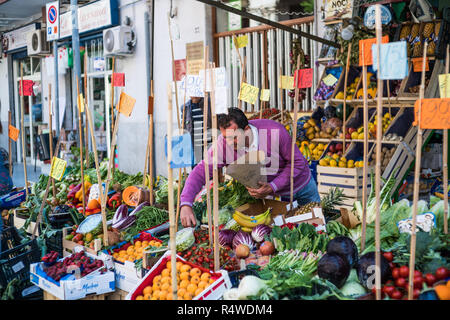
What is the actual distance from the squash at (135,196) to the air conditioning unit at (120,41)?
5.62m

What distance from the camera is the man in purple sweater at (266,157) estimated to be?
3514 mm

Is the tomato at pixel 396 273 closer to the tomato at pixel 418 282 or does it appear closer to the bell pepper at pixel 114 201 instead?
the tomato at pixel 418 282

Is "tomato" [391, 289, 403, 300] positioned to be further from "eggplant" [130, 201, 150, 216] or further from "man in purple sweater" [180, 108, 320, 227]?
"eggplant" [130, 201, 150, 216]

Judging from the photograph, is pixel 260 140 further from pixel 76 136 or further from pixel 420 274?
pixel 76 136

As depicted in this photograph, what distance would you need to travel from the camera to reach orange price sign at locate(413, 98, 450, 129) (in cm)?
229

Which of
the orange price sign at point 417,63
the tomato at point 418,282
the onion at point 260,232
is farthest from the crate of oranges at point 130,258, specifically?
the orange price sign at point 417,63

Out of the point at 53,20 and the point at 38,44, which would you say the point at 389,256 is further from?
the point at 38,44

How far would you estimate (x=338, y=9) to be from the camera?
612 centimetres

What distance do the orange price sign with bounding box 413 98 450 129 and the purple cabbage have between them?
146cm

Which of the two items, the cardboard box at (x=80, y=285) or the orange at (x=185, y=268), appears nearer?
the orange at (x=185, y=268)

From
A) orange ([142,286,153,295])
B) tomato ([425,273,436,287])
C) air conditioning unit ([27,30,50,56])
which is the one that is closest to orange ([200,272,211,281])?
orange ([142,286,153,295])

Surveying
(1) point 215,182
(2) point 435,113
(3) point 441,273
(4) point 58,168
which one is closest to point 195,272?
(1) point 215,182

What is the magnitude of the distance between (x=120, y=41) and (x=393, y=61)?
816 cm
